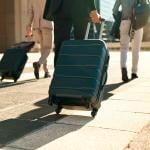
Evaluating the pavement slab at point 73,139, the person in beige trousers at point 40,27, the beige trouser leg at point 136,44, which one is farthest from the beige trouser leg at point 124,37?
the pavement slab at point 73,139

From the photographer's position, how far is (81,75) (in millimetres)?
5176

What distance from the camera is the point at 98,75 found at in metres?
5.09

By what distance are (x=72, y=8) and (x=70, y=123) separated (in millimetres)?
1807

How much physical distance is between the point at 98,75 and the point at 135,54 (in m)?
3.95

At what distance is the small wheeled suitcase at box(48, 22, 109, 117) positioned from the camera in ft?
16.6

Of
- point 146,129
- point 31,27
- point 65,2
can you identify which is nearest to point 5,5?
point 31,27

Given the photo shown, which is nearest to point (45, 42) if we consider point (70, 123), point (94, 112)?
point (94, 112)

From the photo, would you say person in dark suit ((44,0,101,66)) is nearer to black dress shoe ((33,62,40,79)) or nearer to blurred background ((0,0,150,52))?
black dress shoe ((33,62,40,79))

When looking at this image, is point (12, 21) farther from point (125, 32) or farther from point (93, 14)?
point (93, 14)

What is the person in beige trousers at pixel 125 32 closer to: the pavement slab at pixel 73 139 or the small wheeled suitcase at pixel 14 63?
the small wheeled suitcase at pixel 14 63

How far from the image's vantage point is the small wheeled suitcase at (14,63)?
27.5 feet

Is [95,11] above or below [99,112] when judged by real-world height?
above

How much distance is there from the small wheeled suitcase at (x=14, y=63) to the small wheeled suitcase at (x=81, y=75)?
10.3 feet

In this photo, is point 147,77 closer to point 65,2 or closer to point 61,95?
point 65,2
